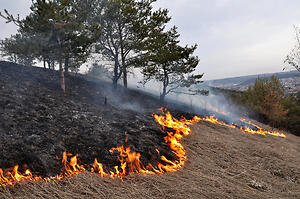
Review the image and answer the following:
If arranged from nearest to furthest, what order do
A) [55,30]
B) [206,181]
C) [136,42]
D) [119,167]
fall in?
[206,181] → [119,167] → [55,30] → [136,42]

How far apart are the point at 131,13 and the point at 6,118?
13.9 meters

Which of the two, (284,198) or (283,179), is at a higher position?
(284,198)

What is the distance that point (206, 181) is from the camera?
4.45 metres

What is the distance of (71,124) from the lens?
6695 mm

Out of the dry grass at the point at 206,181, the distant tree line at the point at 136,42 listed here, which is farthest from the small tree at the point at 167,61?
the dry grass at the point at 206,181

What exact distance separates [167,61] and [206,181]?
14.1 meters

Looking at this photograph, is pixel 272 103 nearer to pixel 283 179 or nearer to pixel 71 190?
pixel 283 179

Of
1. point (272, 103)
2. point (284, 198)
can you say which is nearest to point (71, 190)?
point (284, 198)

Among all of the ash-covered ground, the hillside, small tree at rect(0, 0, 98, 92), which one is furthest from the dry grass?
small tree at rect(0, 0, 98, 92)

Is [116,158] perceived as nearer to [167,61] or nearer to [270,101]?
[167,61]

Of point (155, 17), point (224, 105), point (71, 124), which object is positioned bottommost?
point (224, 105)

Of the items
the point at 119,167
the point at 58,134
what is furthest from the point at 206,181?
the point at 58,134

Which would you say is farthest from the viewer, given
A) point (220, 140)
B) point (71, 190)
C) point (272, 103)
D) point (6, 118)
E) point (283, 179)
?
point (272, 103)

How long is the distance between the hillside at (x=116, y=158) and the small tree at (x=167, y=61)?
30.2 ft
